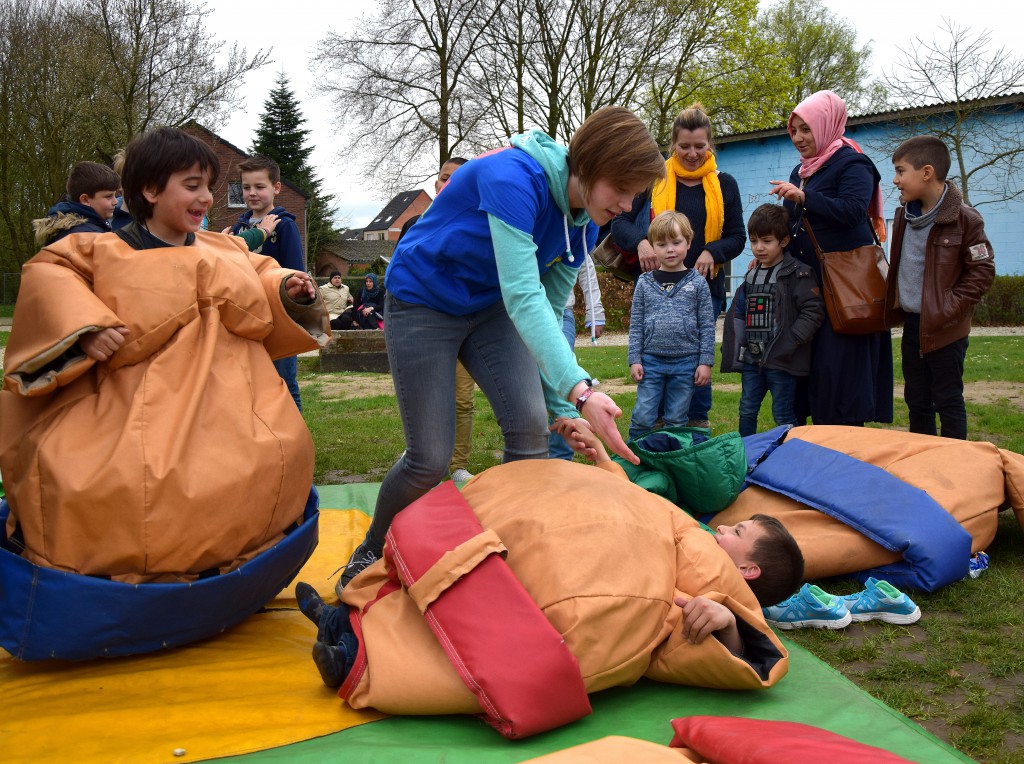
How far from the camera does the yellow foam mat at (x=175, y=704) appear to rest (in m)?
2.13

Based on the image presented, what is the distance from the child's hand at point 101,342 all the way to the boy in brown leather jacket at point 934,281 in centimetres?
402

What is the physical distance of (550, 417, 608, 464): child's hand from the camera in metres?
2.71

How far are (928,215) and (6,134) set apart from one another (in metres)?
25.1

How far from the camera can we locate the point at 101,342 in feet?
8.27

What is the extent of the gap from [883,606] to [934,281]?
88.2 inches

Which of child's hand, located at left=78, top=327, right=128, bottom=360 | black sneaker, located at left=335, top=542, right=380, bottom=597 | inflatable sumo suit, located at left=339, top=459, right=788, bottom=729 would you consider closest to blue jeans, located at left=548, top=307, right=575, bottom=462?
black sneaker, located at left=335, top=542, right=380, bottom=597

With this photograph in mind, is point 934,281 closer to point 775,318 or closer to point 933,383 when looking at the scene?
point 933,383

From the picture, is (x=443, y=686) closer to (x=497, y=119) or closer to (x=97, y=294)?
(x=97, y=294)

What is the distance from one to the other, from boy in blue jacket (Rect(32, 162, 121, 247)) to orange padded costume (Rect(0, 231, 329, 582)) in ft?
7.23

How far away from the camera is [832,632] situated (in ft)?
10.3

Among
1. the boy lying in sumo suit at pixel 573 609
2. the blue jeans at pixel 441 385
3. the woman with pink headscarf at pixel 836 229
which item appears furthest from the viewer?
the woman with pink headscarf at pixel 836 229

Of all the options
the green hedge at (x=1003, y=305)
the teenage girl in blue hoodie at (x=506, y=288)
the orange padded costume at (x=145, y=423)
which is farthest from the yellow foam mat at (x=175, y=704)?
the green hedge at (x=1003, y=305)

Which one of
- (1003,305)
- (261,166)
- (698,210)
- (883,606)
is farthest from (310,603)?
(1003,305)

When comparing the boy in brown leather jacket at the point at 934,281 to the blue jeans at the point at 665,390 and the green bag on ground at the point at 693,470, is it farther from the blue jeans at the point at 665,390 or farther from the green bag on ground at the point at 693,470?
the green bag on ground at the point at 693,470
